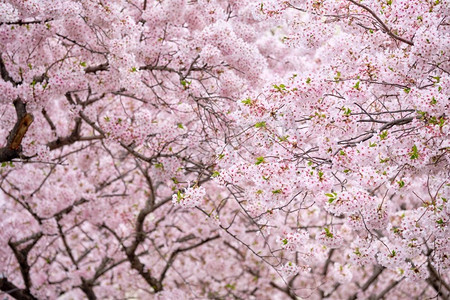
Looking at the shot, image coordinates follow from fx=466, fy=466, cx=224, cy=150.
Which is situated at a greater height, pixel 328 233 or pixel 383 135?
pixel 383 135

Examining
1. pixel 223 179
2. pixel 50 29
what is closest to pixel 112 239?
pixel 50 29

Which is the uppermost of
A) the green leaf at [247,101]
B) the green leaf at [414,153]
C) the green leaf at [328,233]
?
the green leaf at [247,101]

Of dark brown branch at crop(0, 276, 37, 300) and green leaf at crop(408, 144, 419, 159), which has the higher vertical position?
dark brown branch at crop(0, 276, 37, 300)

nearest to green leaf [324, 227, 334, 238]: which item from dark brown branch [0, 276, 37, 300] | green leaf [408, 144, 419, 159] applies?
green leaf [408, 144, 419, 159]

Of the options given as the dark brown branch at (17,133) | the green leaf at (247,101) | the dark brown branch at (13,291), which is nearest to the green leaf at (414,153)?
the green leaf at (247,101)

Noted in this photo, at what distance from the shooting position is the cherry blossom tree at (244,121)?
3.60 metres

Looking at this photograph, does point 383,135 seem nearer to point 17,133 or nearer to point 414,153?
point 414,153

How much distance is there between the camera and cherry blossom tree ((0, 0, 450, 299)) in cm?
360

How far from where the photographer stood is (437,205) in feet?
12.1

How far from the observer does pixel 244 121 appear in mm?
3814

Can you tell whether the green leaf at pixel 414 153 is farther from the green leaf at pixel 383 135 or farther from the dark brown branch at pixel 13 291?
the dark brown branch at pixel 13 291

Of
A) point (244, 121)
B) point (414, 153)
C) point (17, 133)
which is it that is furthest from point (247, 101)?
point (17, 133)

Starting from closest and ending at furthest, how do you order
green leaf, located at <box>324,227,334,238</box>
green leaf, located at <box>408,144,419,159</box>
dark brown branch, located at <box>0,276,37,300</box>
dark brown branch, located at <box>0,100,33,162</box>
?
green leaf, located at <box>408,144,419,159</box>
green leaf, located at <box>324,227,334,238</box>
dark brown branch, located at <box>0,100,33,162</box>
dark brown branch, located at <box>0,276,37,300</box>

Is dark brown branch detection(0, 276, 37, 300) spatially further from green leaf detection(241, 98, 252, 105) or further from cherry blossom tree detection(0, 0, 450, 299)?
green leaf detection(241, 98, 252, 105)
